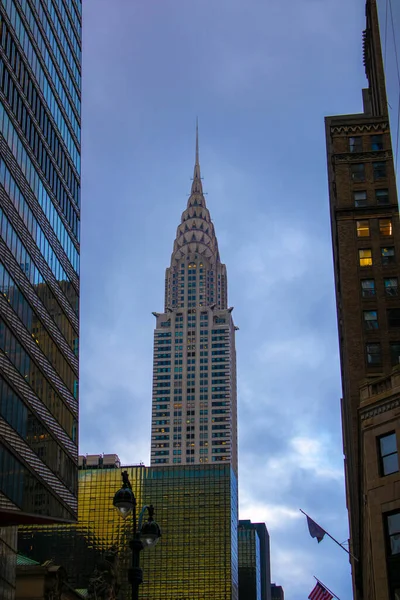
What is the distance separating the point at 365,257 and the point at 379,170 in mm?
10240

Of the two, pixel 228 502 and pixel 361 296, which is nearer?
pixel 361 296

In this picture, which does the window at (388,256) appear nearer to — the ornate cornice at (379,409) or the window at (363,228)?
the window at (363,228)

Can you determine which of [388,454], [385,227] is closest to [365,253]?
[385,227]

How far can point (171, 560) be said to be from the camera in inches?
6683

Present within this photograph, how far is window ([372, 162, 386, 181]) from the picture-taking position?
80.4m

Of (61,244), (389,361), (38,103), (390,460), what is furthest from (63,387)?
(390,460)

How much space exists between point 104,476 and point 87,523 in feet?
35.2

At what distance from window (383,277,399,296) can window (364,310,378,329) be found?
2183mm

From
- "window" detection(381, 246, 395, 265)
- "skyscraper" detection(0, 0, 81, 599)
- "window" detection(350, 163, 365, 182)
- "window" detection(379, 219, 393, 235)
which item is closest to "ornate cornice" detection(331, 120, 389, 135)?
"window" detection(350, 163, 365, 182)

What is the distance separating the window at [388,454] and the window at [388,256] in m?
37.6

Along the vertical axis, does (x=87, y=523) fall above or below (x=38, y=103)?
below

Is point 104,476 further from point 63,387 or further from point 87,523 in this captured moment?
point 63,387

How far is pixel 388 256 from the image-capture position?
74.8 m

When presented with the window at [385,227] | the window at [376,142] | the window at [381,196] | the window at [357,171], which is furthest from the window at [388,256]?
Result: the window at [376,142]
